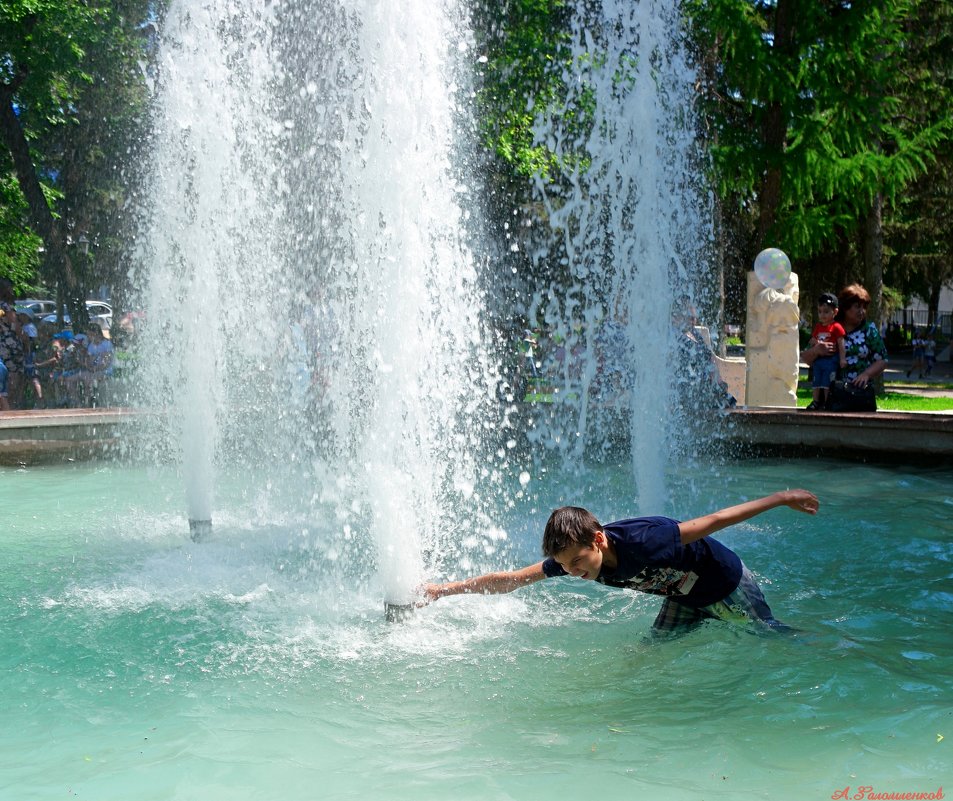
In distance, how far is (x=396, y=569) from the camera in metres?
4.99

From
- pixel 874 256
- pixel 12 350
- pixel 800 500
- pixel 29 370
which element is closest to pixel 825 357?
pixel 800 500

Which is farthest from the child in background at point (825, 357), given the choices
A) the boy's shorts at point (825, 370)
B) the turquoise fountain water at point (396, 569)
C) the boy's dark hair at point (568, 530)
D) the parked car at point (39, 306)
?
the parked car at point (39, 306)

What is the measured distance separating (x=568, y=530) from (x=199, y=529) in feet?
13.9

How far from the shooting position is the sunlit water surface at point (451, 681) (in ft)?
11.7

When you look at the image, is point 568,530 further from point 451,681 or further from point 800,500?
point 451,681

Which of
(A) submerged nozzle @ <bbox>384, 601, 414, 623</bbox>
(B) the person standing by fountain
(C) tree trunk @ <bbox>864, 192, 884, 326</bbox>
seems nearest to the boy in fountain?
(A) submerged nozzle @ <bbox>384, 601, 414, 623</bbox>

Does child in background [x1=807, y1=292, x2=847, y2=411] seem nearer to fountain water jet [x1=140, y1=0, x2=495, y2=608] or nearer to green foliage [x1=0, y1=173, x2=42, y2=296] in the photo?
fountain water jet [x1=140, y1=0, x2=495, y2=608]

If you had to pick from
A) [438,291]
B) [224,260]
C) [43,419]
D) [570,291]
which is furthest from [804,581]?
[570,291]

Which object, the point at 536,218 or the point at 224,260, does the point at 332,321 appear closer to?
the point at 224,260

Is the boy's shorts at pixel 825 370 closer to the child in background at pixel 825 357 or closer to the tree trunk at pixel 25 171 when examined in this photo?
the child in background at pixel 825 357

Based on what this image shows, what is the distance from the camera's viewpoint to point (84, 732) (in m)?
3.94

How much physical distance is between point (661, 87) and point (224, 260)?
468cm

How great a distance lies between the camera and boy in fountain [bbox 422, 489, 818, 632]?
3.73 m

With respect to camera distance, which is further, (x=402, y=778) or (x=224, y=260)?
(x=224, y=260)
